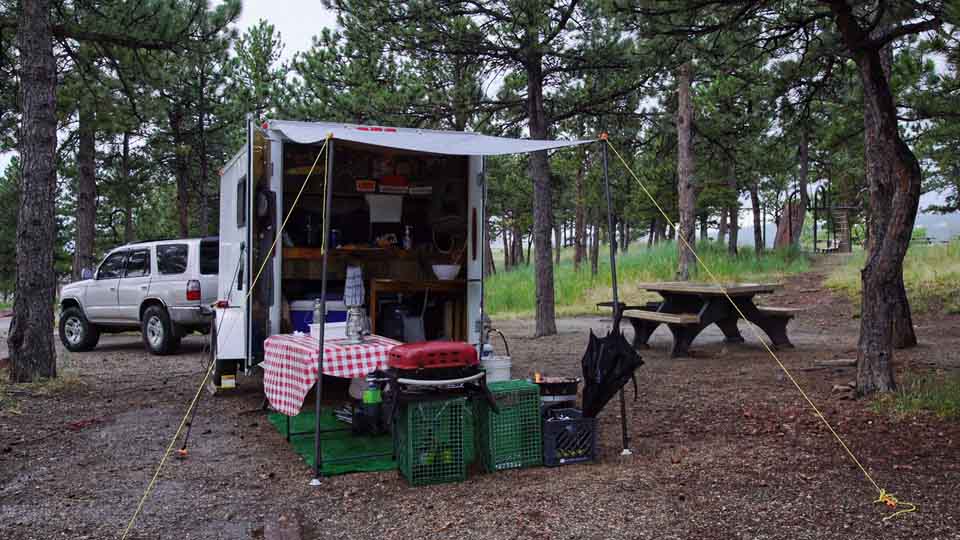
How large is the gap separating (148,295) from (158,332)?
53 centimetres

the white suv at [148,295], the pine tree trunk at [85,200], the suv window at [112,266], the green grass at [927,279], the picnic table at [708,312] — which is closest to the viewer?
the picnic table at [708,312]

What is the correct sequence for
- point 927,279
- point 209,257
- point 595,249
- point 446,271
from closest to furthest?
point 446,271, point 209,257, point 927,279, point 595,249

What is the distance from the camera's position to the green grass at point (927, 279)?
1361 cm

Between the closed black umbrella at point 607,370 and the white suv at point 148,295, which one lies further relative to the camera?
the white suv at point 148,295

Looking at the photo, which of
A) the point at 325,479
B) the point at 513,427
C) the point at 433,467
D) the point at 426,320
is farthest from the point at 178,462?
the point at 426,320

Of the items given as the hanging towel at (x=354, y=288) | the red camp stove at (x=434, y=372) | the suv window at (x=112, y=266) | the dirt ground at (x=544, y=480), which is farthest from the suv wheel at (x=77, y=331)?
the red camp stove at (x=434, y=372)

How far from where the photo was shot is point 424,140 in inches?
223

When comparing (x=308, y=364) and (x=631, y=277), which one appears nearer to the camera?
(x=308, y=364)

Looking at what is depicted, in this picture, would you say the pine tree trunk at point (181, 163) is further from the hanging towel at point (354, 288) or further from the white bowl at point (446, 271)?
the hanging towel at point (354, 288)

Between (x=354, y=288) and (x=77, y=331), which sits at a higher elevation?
(x=354, y=288)

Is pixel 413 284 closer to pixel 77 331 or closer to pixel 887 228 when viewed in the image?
pixel 887 228

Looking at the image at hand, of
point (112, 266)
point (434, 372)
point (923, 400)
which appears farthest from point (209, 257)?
point (923, 400)

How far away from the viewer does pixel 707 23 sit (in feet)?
23.0

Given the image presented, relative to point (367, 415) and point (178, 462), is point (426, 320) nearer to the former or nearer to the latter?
point (367, 415)
